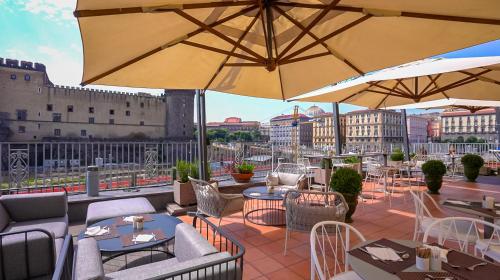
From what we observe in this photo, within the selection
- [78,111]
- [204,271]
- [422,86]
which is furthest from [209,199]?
[78,111]

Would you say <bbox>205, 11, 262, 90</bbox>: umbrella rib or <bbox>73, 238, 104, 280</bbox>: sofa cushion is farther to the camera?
<bbox>205, 11, 262, 90</bbox>: umbrella rib

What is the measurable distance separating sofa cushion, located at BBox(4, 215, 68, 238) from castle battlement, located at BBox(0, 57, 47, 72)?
123 feet

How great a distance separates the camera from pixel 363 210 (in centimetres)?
464

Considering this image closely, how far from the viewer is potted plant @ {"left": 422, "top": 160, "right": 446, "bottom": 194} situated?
5641mm

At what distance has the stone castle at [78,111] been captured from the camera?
30.5m

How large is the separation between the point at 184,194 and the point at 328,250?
2.41m

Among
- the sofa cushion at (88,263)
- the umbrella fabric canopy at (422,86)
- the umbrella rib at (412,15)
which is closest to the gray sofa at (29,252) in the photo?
the sofa cushion at (88,263)

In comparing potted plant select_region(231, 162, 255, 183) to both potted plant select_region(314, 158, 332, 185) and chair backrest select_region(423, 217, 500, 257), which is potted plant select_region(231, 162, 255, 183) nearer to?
potted plant select_region(314, 158, 332, 185)

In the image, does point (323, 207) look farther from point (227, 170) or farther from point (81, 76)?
point (227, 170)

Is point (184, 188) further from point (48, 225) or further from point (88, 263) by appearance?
point (88, 263)

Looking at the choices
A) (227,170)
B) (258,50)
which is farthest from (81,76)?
(227,170)

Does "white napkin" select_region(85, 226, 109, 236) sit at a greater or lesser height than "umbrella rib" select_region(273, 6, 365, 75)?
lesser

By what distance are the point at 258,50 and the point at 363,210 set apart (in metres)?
3.35

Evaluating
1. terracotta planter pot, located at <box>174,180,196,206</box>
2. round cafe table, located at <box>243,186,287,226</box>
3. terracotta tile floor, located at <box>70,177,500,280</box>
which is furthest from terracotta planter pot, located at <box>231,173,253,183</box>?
terracotta planter pot, located at <box>174,180,196,206</box>
